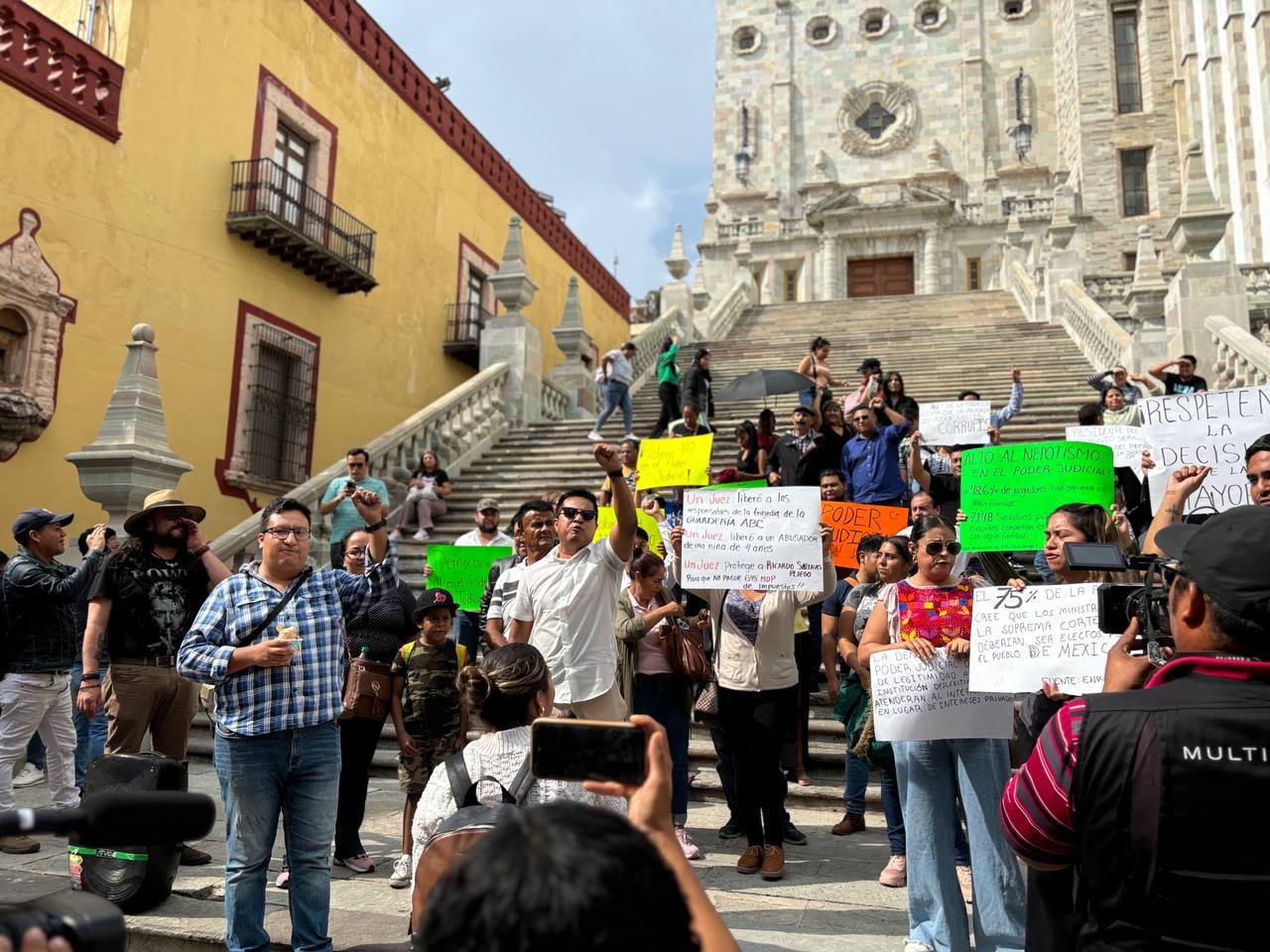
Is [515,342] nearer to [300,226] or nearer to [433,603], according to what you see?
[300,226]

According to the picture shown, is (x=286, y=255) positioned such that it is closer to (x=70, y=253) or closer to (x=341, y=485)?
(x=70, y=253)

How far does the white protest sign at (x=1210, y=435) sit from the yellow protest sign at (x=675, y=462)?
12.5 feet

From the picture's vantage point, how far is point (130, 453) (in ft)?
25.3

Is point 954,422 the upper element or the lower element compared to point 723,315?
lower

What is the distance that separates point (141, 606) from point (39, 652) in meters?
A: 1.52

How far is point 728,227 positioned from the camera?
36938 mm

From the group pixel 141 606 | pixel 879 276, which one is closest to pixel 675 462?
pixel 141 606

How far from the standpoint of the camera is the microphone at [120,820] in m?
1.30

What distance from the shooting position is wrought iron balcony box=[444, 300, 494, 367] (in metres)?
20.8

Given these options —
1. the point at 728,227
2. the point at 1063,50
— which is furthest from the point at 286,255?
the point at 1063,50

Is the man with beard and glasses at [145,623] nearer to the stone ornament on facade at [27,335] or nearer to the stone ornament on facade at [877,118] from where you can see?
the stone ornament on facade at [27,335]

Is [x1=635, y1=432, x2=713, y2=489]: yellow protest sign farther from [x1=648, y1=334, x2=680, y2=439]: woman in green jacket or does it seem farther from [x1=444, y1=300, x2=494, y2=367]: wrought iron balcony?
[x1=444, y1=300, x2=494, y2=367]: wrought iron balcony

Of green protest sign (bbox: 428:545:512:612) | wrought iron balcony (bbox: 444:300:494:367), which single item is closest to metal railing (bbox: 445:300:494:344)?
wrought iron balcony (bbox: 444:300:494:367)

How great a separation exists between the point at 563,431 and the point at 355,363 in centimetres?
499
